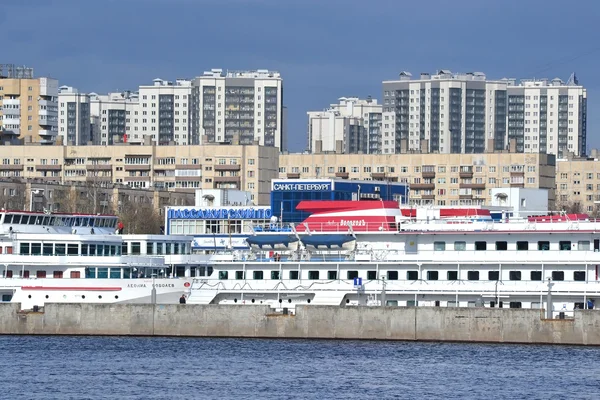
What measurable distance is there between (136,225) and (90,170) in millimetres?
47535

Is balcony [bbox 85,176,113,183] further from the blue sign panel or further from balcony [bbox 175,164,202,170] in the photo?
the blue sign panel

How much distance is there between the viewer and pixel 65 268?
81125 mm

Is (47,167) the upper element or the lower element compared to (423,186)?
upper

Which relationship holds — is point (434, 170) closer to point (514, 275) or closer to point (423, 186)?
point (423, 186)

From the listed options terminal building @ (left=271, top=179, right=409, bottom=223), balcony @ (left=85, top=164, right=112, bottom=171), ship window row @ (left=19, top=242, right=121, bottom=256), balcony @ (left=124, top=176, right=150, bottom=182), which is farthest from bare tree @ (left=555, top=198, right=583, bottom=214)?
ship window row @ (left=19, top=242, right=121, bottom=256)

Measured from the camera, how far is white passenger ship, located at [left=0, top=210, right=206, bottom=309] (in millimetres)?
80688

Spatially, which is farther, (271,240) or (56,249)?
(56,249)

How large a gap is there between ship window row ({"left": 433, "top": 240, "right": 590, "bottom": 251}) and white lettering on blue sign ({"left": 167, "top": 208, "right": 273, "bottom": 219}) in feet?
122

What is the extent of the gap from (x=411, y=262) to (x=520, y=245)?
560 centimetres

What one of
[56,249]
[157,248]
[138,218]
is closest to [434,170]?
[138,218]

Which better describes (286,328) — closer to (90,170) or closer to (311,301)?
(311,301)

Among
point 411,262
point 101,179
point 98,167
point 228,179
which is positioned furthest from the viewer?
point 98,167

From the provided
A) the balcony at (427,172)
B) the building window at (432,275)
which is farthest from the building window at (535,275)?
the balcony at (427,172)

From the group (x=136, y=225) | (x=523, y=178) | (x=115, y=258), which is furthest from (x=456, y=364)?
(x=523, y=178)
